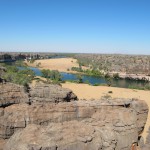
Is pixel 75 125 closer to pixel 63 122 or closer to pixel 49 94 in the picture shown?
pixel 63 122

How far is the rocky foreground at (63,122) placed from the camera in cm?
1630

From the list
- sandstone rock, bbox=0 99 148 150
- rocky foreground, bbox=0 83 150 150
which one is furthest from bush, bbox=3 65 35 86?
sandstone rock, bbox=0 99 148 150

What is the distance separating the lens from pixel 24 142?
15.6m

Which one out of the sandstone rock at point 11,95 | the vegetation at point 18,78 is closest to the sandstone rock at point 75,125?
the sandstone rock at point 11,95

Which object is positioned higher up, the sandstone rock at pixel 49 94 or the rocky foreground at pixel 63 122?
the sandstone rock at pixel 49 94

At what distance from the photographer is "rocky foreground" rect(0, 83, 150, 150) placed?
16297 mm

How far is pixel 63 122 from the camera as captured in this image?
1902cm

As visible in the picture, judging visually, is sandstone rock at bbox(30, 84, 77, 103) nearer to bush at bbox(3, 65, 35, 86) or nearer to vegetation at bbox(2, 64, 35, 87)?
vegetation at bbox(2, 64, 35, 87)

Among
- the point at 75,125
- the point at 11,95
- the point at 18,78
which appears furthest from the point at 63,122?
the point at 18,78

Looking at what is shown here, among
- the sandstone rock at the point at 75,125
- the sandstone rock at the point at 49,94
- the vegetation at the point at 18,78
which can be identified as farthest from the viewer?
the vegetation at the point at 18,78

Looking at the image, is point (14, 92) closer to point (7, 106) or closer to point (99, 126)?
point (7, 106)

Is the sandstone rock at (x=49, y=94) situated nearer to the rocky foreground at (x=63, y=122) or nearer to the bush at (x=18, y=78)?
the rocky foreground at (x=63, y=122)

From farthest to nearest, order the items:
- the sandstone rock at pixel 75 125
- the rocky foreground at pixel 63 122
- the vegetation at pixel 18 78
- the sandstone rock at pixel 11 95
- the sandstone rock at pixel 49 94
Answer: the vegetation at pixel 18 78, the sandstone rock at pixel 49 94, the sandstone rock at pixel 11 95, the rocky foreground at pixel 63 122, the sandstone rock at pixel 75 125

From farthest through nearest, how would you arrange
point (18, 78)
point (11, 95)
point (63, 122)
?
point (18, 78) → point (11, 95) → point (63, 122)
